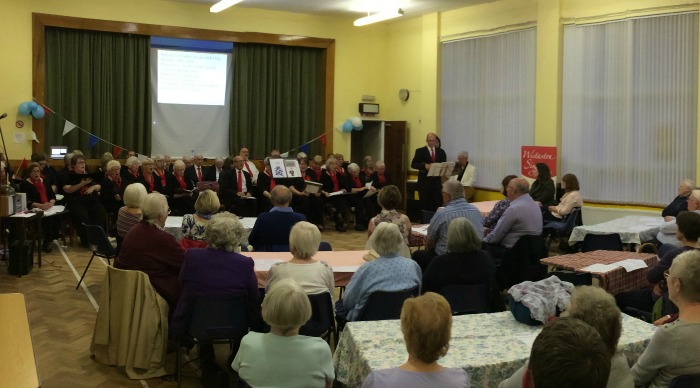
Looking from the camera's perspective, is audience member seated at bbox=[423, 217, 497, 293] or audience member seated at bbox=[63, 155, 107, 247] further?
audience member seated at bbox=[63, 155, 107, 247]

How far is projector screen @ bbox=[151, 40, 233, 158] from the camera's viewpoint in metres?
12.7

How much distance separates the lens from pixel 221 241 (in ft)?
14.1

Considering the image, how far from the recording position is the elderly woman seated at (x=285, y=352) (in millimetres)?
3037

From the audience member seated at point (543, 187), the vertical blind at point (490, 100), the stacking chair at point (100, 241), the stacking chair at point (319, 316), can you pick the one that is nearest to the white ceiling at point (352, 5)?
the vertical blind at point (490, 100)

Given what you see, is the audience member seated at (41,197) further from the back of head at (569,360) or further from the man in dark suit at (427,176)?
the back of head at (569,360)

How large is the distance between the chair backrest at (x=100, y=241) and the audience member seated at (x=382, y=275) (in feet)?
10.3

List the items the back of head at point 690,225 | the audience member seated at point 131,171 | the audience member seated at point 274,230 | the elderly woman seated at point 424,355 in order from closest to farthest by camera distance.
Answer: the elderly woman seated at point 424,355
the back of head at point 690,225
the audience member seated at point 274,230
the audience member seated at point 131,171

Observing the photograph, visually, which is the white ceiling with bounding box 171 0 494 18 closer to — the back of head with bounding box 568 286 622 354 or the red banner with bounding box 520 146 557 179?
the red banner with bounding box 520 146 557 179

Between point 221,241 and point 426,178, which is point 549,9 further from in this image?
point 221,241

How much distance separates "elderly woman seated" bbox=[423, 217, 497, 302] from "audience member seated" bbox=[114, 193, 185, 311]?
1637 mm

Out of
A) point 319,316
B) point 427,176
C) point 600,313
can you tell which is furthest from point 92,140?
point 600,313

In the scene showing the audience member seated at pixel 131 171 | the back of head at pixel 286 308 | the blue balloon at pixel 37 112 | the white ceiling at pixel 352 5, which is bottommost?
the back of head at pixel 286 308

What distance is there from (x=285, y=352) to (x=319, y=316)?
1196 mm

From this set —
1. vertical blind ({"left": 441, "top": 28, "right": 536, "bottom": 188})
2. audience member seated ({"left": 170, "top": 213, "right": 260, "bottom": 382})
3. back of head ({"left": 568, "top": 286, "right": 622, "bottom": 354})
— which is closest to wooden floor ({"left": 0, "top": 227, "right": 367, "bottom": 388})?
audience member seated ({"left": 170, "top": 213, "right": 260, "bottom": 382})
